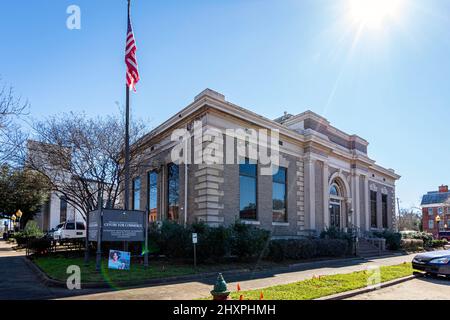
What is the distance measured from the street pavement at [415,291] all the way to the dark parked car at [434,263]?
1.29ft

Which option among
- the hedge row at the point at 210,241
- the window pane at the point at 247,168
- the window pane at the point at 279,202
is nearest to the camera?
the hedge row at the point at 210,241

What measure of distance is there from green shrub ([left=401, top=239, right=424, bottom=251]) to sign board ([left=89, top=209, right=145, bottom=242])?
2589cm

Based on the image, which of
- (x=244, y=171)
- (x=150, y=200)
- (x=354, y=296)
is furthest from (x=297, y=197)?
(x=354, y=296)

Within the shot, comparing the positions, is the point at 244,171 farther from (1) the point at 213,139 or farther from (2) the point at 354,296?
(2) the point at 354,296

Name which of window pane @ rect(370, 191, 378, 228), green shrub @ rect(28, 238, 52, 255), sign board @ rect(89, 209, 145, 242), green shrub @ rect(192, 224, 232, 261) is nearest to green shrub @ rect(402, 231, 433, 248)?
window pane @ rect(370, 191, 378, 228)

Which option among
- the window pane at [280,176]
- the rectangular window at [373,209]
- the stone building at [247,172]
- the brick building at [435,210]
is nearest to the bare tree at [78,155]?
the stone building at [247,172]

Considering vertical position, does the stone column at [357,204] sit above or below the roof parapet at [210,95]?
below

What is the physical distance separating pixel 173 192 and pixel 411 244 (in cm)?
2262

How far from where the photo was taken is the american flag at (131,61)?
53.6ft

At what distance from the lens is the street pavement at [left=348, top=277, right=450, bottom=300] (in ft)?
31.7

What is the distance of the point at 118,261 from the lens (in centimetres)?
1312

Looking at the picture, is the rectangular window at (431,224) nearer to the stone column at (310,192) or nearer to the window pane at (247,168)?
the stone column at (310,192)

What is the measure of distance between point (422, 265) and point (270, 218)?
31.5ft

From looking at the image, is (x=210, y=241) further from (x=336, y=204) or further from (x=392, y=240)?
(x=392, y=240)
